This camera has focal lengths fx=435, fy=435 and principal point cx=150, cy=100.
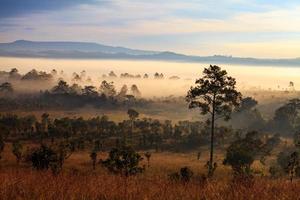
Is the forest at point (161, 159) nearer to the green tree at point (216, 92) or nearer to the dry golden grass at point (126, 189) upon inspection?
the dry golden grass at point (126, 189)

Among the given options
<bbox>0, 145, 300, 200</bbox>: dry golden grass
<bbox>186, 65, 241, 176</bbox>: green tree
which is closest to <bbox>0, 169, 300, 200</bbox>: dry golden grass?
<bbox>0, 145, 300, 200</bbox>: dry golden grass

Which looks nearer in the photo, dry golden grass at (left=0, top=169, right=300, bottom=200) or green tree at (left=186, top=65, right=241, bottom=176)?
dry golden grass at (left=0, top=169, right=300, bottom=200)

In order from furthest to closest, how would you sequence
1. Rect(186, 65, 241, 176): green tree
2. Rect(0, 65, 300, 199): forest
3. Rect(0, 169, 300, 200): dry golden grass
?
Rect(186, 65, 241, 176): green tree, Rect(0, 65, 300, 199): forest, Rect(0, 169, 300, 200): dry golden grass

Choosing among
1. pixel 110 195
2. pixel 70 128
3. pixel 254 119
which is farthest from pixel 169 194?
pixel 254 119

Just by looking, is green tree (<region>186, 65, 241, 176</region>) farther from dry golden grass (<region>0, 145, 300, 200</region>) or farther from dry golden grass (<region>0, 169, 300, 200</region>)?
dry golden grass (<region>0, 169, 300, 200</region>)

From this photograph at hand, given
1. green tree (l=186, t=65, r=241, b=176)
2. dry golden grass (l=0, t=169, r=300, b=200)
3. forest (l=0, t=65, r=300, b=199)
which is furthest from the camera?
green tree (l=186, t=65, r=241, b=176)

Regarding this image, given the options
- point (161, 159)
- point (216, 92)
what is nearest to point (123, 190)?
point (216, 92)

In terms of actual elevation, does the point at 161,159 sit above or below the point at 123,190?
below

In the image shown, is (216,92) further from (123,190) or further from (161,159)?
(123,190)

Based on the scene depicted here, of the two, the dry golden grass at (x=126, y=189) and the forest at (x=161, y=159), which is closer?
the dry golden grass at (x=126, y=189)

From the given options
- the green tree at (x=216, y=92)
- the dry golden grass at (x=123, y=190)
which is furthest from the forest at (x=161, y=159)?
the green tree at (x=216, y=92)

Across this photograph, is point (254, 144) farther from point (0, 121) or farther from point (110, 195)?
point (110, 195)

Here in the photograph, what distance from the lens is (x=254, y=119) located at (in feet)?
605

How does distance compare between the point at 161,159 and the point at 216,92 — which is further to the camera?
the point at 161,159
